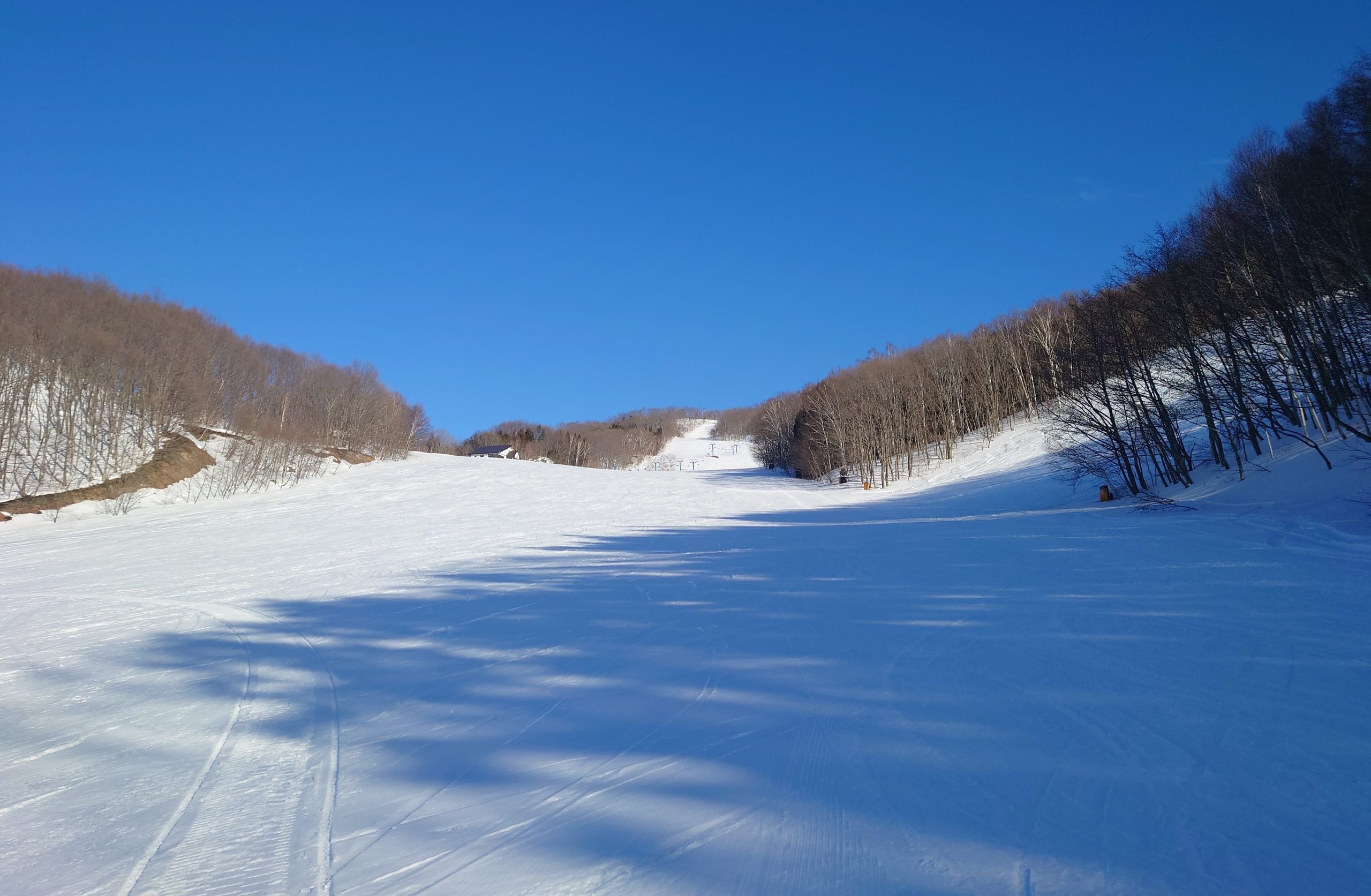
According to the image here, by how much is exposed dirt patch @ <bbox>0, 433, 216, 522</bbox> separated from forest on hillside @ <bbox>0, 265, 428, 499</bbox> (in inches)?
26.3

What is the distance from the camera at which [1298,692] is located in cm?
488

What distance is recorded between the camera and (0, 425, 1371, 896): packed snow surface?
3363mm

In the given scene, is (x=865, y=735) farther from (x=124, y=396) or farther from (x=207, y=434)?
(x=207, y=434)

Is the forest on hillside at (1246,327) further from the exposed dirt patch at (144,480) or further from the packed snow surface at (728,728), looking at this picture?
the exposed dirt patch at (144,480)

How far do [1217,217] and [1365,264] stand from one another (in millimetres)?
5044

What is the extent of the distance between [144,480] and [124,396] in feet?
17.5

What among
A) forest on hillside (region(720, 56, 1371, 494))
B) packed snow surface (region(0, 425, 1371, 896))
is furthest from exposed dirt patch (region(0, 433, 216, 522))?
forest on hillside (region(720, 56, 1371, 494))

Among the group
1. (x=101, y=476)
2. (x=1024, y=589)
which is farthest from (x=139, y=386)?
(x=1024, y=589)

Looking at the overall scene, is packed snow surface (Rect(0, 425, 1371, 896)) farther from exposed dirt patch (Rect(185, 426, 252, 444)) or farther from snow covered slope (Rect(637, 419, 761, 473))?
snow covered slope (Rect(637, 419, 761, 473))

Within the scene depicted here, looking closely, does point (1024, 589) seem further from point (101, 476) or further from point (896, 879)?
point (101, 476)

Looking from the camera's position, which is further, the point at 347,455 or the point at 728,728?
the point at 347,455

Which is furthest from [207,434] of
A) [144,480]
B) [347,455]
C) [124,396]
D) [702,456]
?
[702,456]

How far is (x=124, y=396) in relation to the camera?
118ft

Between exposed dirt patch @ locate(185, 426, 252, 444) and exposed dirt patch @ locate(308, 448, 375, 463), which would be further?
exposed dirt patch @ locate(308, 448, 375, 463)
